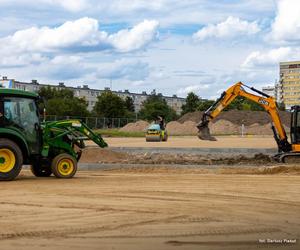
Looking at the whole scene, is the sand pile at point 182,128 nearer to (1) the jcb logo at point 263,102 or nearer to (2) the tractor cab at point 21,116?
(1) the jcb logo at point 263,102

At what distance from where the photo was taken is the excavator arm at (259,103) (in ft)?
77.7

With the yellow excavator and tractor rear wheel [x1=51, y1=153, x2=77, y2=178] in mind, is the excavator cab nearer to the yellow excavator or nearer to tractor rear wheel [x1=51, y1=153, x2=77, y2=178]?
the yellow excavator

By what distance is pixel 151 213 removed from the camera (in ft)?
31.7

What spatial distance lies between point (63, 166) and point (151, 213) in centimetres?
668

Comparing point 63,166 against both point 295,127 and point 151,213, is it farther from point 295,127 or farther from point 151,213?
point 295,127

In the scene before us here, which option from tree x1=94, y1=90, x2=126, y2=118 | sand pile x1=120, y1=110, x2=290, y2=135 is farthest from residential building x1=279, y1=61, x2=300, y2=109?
tree x1=94, y1=90, x2=126, y2=118

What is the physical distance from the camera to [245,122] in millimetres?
90312

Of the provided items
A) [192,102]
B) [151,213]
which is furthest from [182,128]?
[151,213]

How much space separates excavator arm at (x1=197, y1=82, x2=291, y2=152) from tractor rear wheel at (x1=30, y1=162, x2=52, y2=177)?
410 inches

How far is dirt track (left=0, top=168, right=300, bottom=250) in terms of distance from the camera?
765 cm

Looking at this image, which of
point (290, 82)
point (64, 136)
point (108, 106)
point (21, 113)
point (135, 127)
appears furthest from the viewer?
point (290, 82)

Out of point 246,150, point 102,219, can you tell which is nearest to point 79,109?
point 246,150

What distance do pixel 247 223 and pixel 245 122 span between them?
8260 centimetres

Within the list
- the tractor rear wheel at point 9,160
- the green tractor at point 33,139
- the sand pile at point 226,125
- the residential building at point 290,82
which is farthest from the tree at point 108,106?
the tractor rear wheel at point 9,160
